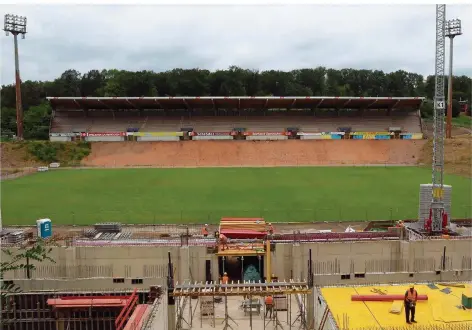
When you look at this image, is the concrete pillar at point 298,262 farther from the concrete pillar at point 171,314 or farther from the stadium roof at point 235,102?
the stadium roof at point 235,102

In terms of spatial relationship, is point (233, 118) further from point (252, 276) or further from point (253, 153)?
point (252, 276)

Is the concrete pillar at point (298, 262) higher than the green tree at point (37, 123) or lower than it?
lower

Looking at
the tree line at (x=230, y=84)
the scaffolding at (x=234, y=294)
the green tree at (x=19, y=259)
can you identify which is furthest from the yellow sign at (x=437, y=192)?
the tree line at (x=230, y=84)

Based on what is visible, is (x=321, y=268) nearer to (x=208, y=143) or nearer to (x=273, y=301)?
(x=273, y=301)

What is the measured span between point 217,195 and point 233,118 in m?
37.2

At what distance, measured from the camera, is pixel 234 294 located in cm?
1206

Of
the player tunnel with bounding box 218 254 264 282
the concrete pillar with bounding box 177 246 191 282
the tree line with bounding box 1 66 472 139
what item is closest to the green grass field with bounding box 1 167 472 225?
the player tunnel with bounding box 218 254 264 282

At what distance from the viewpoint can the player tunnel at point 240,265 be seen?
1714 centimetres

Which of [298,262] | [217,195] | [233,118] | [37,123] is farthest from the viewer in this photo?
[37,123]

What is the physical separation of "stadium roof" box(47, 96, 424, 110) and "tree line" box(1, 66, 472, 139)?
24467mm

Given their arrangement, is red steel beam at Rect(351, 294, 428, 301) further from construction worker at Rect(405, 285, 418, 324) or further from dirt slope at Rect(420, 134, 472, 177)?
dirt slope at Rect(420, 134, 472, 177)

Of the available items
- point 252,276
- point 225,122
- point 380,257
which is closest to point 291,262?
point 252,276

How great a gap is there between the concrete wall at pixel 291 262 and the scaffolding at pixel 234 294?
8.88 ft

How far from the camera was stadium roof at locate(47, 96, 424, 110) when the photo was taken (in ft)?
205
